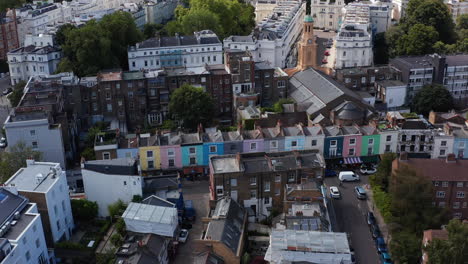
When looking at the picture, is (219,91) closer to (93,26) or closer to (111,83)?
(111,83)

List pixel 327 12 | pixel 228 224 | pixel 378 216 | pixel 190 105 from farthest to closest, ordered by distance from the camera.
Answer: pixel 327 12 → pixel 190 105 → pixel 378 216 → pixel 228 224

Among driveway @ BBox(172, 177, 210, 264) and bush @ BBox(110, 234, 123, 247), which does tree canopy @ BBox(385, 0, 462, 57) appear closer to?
driveway @ BBox(172, 177, 210, 264)

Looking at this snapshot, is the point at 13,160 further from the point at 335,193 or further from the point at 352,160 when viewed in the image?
the point at 352,160

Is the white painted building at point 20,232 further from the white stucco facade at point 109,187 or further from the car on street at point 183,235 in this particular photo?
the car on street at point 183,235

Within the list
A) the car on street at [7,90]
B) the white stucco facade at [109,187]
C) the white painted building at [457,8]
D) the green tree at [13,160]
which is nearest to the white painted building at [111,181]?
the white stucco facade at [109,187]

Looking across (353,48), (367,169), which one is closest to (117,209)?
(367,169)

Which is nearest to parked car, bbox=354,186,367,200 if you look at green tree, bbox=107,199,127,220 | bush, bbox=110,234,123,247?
green tree, bbox=107,199,127,220
